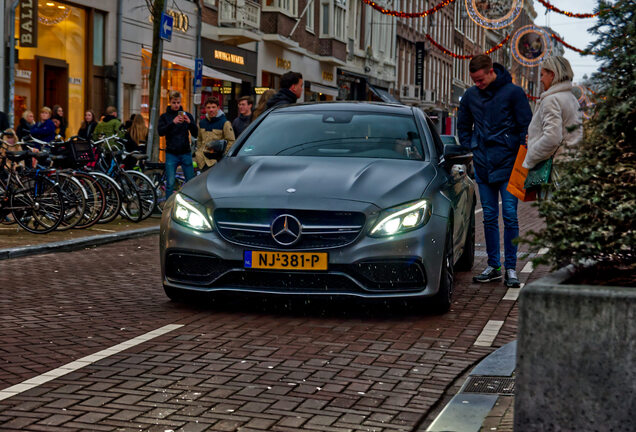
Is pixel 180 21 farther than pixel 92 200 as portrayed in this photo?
Yes

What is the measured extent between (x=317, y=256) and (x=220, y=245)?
649 mm

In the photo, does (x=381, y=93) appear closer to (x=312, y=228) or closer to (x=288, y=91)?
(x=288, y=91)

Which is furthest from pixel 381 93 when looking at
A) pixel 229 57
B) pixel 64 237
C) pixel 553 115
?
pixel 553 115

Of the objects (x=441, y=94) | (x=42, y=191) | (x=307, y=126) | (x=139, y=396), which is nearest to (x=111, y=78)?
(x=42, y=191)

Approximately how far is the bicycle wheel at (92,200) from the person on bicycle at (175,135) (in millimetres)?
1976

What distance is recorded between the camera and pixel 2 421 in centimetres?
442

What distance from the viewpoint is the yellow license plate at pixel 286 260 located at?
6902mm

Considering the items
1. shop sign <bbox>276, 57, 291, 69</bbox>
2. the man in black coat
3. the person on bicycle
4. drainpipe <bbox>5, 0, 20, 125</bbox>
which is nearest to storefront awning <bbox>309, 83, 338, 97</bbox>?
shop sign <bbox>276, 57, 291, 69</bbox>

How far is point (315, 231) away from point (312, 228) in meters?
0.03

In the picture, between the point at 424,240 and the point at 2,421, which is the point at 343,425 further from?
the point at 424,240

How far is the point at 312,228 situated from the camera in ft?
22.7

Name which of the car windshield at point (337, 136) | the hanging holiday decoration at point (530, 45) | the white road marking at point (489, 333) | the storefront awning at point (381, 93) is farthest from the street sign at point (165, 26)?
the storefront awning at point (381, 93)

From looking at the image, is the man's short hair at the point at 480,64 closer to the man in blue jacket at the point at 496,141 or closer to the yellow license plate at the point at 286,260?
the man in blue jacket at the point at 496,141

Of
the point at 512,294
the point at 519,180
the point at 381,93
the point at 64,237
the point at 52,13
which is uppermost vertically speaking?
the point at 52,13
